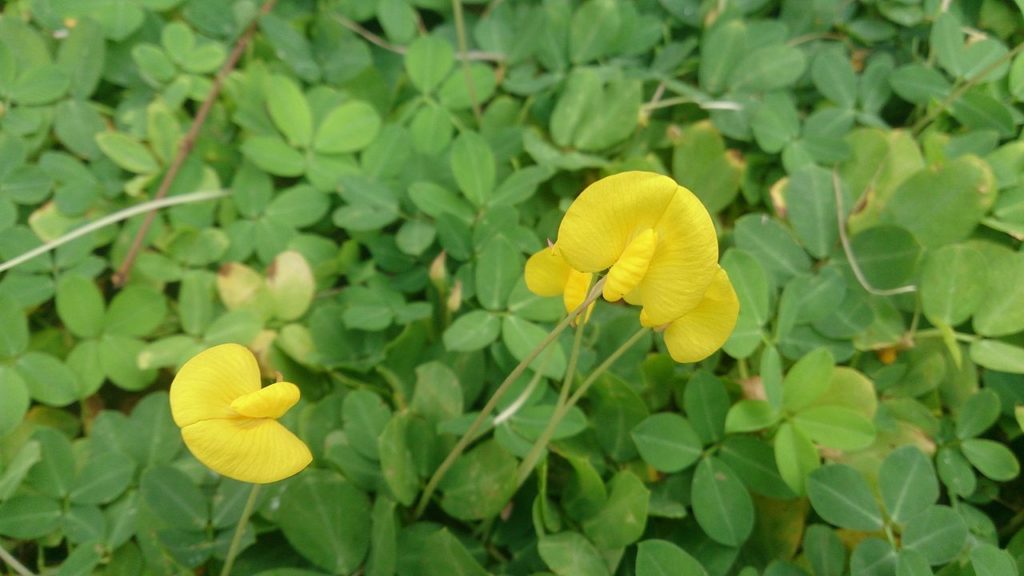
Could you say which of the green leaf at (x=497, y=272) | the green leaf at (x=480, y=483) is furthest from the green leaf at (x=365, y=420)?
the green leaf at (x=497, y=272)

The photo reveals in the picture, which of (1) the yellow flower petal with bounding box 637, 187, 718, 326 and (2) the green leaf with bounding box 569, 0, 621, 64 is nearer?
(1) the yellow flower petal with bounding box 637, 187, 718, 326

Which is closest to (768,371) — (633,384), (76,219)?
(633,384)

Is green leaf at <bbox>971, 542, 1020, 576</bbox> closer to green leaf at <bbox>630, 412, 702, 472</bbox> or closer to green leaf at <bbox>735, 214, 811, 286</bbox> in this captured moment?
green leaf at <bbox>630, 412, 702, 472</bbox>

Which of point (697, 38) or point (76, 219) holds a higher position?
point (697, 38)

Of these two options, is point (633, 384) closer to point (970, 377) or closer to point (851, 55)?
point (970, 377)

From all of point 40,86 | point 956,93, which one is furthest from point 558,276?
point 40,86

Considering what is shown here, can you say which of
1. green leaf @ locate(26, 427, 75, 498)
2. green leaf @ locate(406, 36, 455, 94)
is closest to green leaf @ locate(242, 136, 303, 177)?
green leaf @ locate(406, 36, 455, 94)

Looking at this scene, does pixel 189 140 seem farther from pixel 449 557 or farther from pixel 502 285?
pixel 449 557
